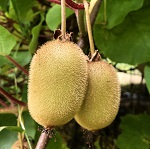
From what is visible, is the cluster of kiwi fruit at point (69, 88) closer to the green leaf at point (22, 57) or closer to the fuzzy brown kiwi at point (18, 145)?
the fuzzy brown kiwi at point (18, 145)

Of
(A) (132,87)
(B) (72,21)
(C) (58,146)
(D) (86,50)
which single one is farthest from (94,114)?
(A) (132,87)

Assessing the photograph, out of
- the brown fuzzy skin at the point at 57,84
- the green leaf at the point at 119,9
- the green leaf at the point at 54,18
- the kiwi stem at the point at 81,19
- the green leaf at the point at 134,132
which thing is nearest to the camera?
the brown fuzzy skin at the point at 57,84

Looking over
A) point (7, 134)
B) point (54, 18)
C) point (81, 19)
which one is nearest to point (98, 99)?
point (81, 19)

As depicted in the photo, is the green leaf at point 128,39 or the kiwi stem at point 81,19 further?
the green leaf at point 128,39

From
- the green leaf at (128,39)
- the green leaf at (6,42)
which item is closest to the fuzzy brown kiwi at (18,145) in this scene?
the green leaf at (6,42)

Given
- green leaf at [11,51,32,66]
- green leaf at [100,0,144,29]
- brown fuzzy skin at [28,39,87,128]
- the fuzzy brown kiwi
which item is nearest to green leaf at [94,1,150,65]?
green leaf at [100,0,144,29]

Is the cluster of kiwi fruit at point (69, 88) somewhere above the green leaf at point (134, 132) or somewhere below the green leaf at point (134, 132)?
above
